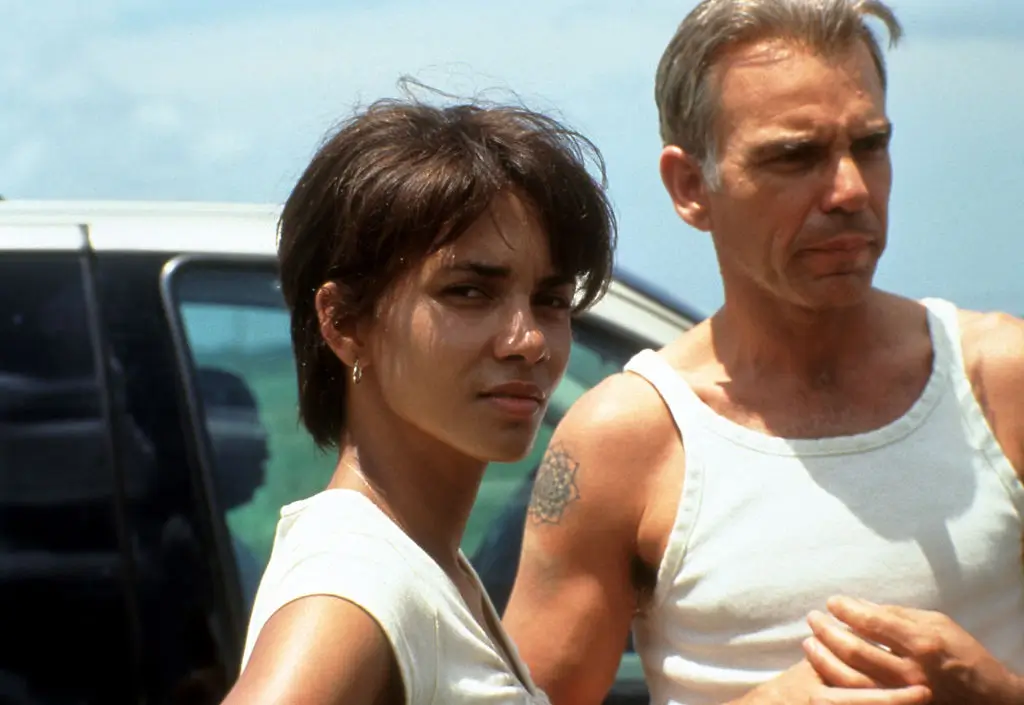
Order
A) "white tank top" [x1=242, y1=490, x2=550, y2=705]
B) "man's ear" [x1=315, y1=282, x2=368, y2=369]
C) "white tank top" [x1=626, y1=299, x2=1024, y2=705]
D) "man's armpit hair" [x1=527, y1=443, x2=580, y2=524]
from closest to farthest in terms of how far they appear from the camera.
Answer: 1. "white tank top" [x1=242, y1=490, x2=550, y2=705]
2. "man's ear" [x1=315, y1=282, x2=368, y2=369]
3. "white tank top" [x1=626, y1=299, x2=1024, y2=705]
4. "man's armpit hair" [x1=527, y1=443, x2=580, y2=524]

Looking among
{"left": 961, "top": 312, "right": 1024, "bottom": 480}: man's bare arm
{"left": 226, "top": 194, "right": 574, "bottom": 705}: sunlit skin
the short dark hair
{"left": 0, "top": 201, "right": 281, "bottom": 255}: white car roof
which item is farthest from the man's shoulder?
{"left": 0, "top": 201, "right": 281, "bottom": 255}: white car roof

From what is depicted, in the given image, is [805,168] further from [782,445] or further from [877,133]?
[782,445]

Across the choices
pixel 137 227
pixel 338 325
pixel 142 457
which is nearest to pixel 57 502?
pixel 142 457

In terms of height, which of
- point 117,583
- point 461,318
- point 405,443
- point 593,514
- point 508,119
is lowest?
point 117,583

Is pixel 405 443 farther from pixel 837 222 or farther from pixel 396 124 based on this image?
pixel 837 222

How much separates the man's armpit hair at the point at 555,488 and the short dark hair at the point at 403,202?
0.53m

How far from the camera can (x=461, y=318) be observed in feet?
6.28

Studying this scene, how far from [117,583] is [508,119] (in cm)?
109

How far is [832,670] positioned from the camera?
2.34 metres

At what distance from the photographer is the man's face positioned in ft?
8.39

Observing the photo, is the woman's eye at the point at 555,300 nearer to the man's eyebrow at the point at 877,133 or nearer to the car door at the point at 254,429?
the man's eyebrow at the point at 877,133

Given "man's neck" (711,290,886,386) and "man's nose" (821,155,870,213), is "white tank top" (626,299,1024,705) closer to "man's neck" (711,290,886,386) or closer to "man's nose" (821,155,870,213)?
"man's neck" (711,290,886,386)

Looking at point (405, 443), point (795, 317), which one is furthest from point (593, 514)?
point (405, 443)

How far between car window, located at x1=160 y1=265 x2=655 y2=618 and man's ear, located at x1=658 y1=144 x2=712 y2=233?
1.91ft
